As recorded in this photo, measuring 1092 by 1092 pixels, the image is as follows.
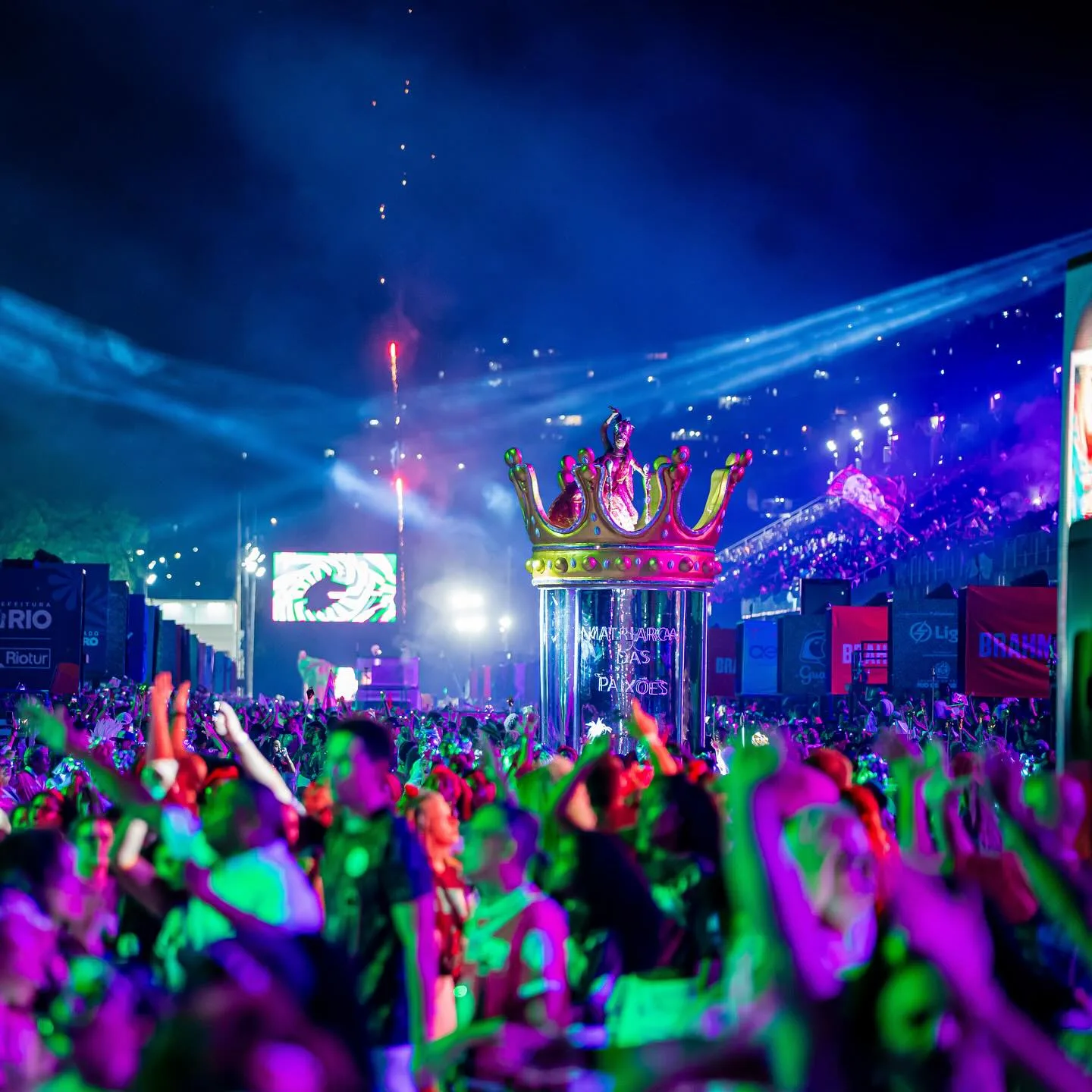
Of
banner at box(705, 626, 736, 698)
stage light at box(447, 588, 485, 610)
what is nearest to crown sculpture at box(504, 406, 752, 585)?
banner at box(705, 626, 736, 698)

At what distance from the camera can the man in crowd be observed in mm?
4555

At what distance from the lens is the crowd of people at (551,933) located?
2732 millimetres

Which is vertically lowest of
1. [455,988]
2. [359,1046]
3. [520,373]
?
[455,988]

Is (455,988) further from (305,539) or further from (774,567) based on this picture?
(305,539)

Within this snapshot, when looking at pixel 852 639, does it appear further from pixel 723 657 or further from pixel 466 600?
pixel 466 600

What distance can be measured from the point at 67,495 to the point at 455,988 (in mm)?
62529

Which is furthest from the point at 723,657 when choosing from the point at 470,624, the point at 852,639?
the point at 470,624

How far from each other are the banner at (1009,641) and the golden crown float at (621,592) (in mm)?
3125

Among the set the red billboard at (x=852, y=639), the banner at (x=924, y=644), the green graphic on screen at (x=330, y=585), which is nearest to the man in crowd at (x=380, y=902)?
the banner at (x=924, y=644)

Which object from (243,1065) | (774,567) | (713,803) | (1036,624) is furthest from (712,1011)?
(774,567)

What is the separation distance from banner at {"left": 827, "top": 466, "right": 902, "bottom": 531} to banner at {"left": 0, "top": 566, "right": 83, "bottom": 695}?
3357 cm

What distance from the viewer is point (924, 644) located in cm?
Answer: 2186

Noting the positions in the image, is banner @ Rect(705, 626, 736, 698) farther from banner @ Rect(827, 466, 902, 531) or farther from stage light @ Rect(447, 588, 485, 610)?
stage light @ Rect(447, 588, 485, 610)

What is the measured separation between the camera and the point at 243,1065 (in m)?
2.38
